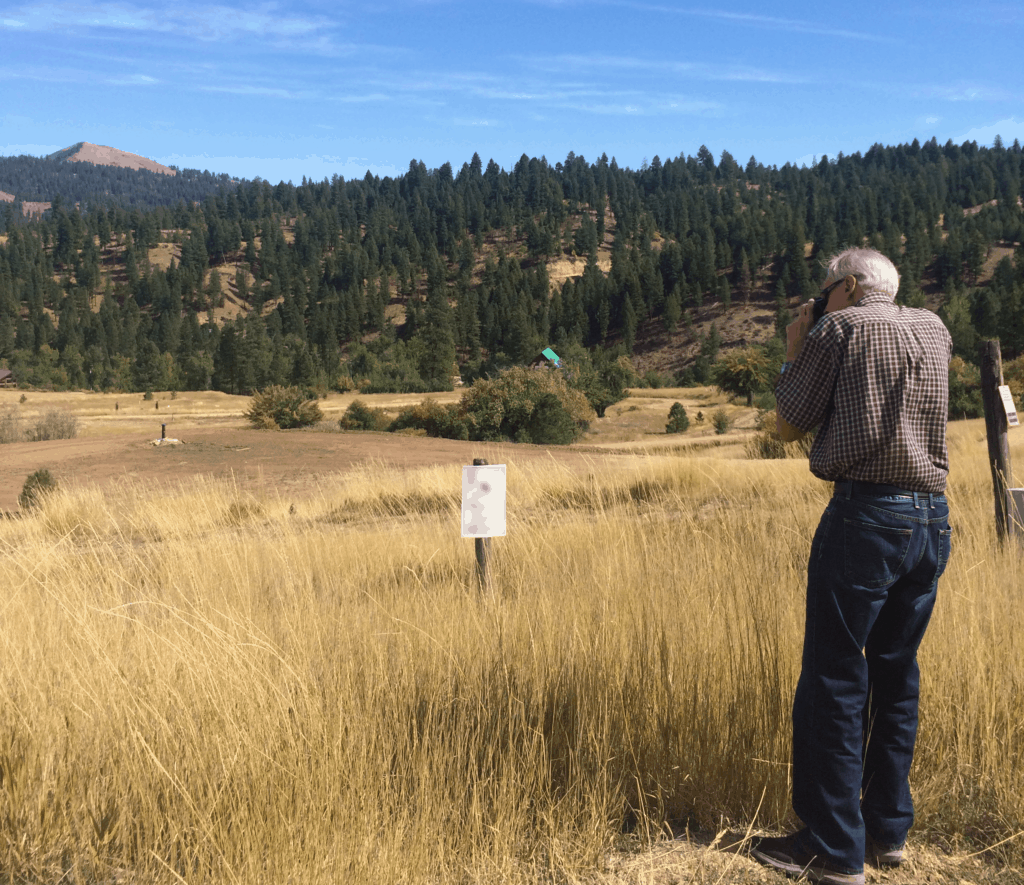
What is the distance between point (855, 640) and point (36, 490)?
47.5 ft

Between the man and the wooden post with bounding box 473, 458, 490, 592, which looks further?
the wooden post with bounding box 473, 458, 490, 592

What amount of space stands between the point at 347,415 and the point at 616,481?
33.3 meters

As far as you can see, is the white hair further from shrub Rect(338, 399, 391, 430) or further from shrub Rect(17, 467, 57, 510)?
shrub Rect(338, 399, 391, 430)

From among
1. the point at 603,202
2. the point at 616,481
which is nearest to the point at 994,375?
the point at 616,481

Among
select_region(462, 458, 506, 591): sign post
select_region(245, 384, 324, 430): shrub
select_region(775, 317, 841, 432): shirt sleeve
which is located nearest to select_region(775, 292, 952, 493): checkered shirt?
select_region(775, 317, 841, 432): shirt sleeve

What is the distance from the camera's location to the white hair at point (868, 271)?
109 inches

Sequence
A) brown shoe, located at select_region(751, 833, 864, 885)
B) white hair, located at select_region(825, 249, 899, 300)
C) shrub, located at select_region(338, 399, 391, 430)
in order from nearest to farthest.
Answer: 1. brown shoe, located at select_region(751, 833, 864, 885)
2. white hair, located at select_region(825, 249, 899, 300)
3. shrub, located at select_region(338, 399, 391, 430)

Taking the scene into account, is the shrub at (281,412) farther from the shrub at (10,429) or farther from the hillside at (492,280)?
the hillside at (492,280)

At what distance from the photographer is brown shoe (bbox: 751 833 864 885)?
2619 millimetres

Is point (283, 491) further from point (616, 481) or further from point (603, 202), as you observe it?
point (603, 202)

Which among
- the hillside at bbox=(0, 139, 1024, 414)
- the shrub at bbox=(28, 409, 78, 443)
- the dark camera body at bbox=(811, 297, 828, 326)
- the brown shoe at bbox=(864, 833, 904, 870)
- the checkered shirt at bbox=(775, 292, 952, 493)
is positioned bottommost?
the shrub at bbox=(28, 409, 78, 443)

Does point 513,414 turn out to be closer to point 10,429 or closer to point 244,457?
point 244,457

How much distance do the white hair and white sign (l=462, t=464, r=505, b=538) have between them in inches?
108

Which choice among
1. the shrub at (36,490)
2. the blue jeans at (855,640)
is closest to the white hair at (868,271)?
the blue jeans at (855,640)
